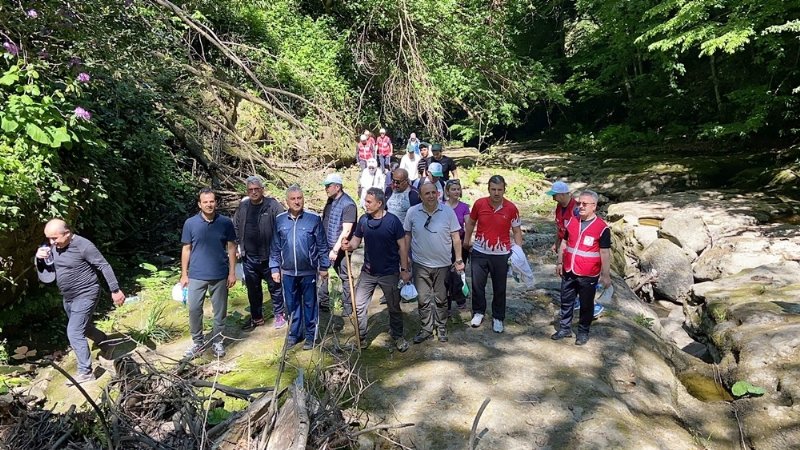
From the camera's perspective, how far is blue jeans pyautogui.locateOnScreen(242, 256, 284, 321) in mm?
6024

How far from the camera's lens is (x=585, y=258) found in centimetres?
533

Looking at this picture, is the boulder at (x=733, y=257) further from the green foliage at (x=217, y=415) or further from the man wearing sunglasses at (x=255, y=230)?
the green foliage at (x=217, y=415)

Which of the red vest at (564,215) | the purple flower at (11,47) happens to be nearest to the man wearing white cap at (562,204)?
the red vest at (564,215)

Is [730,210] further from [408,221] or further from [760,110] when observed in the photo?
[408,221]

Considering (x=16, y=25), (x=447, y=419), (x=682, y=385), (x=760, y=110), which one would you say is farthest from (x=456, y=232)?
(x=760, y=110)

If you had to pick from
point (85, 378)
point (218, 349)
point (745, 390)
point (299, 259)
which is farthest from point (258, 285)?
point (745, 390)

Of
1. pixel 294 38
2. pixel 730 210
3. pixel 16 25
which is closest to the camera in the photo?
pixel 16 25

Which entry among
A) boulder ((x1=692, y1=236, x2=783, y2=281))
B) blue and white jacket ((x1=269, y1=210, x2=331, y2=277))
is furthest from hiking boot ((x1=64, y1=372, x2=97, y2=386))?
boulder ((x1=692, y1=236, x2=783, y2=281))

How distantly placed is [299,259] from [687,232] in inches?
336

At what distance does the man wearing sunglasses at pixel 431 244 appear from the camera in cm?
527

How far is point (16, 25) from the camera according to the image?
589 centimetres

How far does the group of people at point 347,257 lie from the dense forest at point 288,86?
62.9 inches

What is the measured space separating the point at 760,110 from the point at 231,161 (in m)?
13.5

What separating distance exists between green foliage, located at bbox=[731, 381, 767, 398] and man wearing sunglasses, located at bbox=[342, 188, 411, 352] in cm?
342
